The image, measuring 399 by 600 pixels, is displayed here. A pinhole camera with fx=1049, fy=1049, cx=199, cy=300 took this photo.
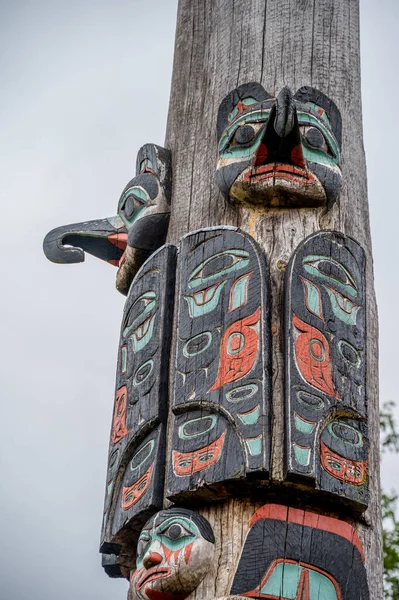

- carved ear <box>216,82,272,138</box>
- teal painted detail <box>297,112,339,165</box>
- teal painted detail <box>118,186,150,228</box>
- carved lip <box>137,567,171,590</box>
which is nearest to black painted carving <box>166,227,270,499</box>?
carved lip <box>137,567,171,590</box>

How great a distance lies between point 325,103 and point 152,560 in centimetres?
288

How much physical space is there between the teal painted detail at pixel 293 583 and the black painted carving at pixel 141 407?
69 cm

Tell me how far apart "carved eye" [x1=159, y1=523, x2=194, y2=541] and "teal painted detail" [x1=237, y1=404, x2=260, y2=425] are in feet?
1.73

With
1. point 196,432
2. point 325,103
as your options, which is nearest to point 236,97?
point 325,103

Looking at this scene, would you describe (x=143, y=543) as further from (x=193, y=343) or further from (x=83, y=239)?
(x=83, y=239)

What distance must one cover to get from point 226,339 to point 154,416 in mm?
503

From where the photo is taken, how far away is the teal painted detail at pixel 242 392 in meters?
4.64

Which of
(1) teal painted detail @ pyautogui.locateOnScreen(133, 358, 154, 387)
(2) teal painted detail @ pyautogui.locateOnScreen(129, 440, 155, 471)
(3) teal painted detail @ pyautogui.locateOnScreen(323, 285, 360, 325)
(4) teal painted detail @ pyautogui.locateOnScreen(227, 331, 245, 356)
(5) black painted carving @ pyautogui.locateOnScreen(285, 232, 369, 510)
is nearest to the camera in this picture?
(5) black painted carving @ pyautogui.locateOnScreen(285, 232, 369, 510)

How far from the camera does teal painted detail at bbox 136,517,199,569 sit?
4496 millimetres

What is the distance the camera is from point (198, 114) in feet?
20.9

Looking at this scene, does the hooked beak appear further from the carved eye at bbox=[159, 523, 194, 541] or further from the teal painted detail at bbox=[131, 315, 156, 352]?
the carved eye at bbox=[159, 523, 194, 541]

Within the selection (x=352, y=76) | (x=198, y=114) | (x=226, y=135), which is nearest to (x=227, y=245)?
(x=226, y=135)

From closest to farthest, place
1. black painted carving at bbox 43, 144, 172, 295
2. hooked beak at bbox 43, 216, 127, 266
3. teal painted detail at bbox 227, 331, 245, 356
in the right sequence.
Answer: teal painted detail at bbox 227, 331, 245, 356
black painted carving at bbox 43, 144, 172, 295
hooked beak at bbox 43, 216, 127, 266

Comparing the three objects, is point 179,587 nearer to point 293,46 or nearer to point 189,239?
point 189,239
